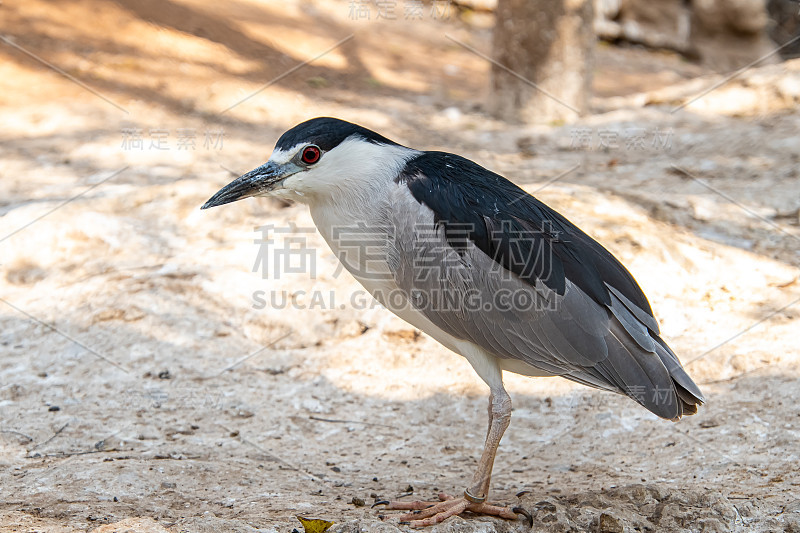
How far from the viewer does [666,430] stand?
4344mm

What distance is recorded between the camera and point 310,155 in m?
3.69

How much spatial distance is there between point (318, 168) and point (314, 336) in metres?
1.91

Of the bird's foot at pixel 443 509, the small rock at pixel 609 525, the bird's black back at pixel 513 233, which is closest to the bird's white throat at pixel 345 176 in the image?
the bird's black back at pixel 513 233

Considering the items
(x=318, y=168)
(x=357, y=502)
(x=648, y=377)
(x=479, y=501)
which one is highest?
(x=318, y=168)

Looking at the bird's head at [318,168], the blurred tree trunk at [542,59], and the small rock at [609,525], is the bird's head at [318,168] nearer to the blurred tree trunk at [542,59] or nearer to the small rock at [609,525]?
the small rock at [609,525]

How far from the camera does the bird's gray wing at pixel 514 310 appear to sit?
3.62 metres

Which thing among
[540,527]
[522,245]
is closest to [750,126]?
[522,245]

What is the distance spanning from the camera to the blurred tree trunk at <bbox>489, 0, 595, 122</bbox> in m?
9.34

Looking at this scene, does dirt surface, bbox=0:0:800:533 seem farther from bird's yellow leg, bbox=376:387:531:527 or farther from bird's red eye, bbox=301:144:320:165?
bird's red eye, bbox=301:144:320:165

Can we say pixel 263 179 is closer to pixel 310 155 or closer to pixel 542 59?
pixel 310 155

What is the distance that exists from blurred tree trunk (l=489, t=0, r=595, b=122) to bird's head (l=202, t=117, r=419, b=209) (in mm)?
6295

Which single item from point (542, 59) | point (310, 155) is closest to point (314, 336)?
point (310, 155)

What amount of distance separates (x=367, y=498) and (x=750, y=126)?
669 cm

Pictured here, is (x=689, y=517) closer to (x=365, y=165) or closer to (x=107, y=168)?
(x=365, y=165)
